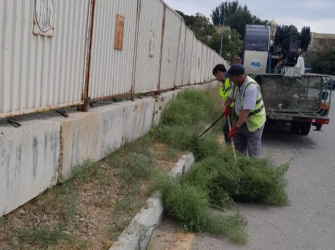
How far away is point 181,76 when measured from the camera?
12.3 metres

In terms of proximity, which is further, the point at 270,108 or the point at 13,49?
the point at 270,108

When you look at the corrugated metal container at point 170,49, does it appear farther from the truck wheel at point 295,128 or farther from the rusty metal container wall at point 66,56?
the rusty metal container wall at point 66,56

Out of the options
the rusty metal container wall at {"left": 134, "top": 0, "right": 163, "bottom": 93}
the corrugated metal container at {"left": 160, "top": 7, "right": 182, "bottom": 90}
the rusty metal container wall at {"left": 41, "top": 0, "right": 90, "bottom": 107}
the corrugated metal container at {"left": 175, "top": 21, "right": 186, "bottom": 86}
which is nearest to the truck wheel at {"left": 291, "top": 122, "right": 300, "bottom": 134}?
the corrugated metal container at {"left": 175, "top": 21, "right": 186, "bottom": 86}

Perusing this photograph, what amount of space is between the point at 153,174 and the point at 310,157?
16.2 ft

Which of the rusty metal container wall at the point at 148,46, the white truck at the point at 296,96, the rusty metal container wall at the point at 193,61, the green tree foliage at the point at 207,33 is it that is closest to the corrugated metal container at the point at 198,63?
the rusty metal container wall at the point at 193,61

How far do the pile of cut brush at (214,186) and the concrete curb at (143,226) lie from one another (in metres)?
0.19

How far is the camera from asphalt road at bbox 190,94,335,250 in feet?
14.0

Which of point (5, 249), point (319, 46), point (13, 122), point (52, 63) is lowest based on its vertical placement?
point (5, 249)

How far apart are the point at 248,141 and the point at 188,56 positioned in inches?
289

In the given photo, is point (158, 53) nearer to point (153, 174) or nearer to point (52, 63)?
point (153, 174)

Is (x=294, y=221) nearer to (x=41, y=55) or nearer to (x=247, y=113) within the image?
(x=247, y=113)

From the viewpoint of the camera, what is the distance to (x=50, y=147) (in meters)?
3.81

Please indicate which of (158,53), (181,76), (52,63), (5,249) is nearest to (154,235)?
(5,249)

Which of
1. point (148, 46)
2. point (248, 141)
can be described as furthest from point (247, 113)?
point (148, 46)
